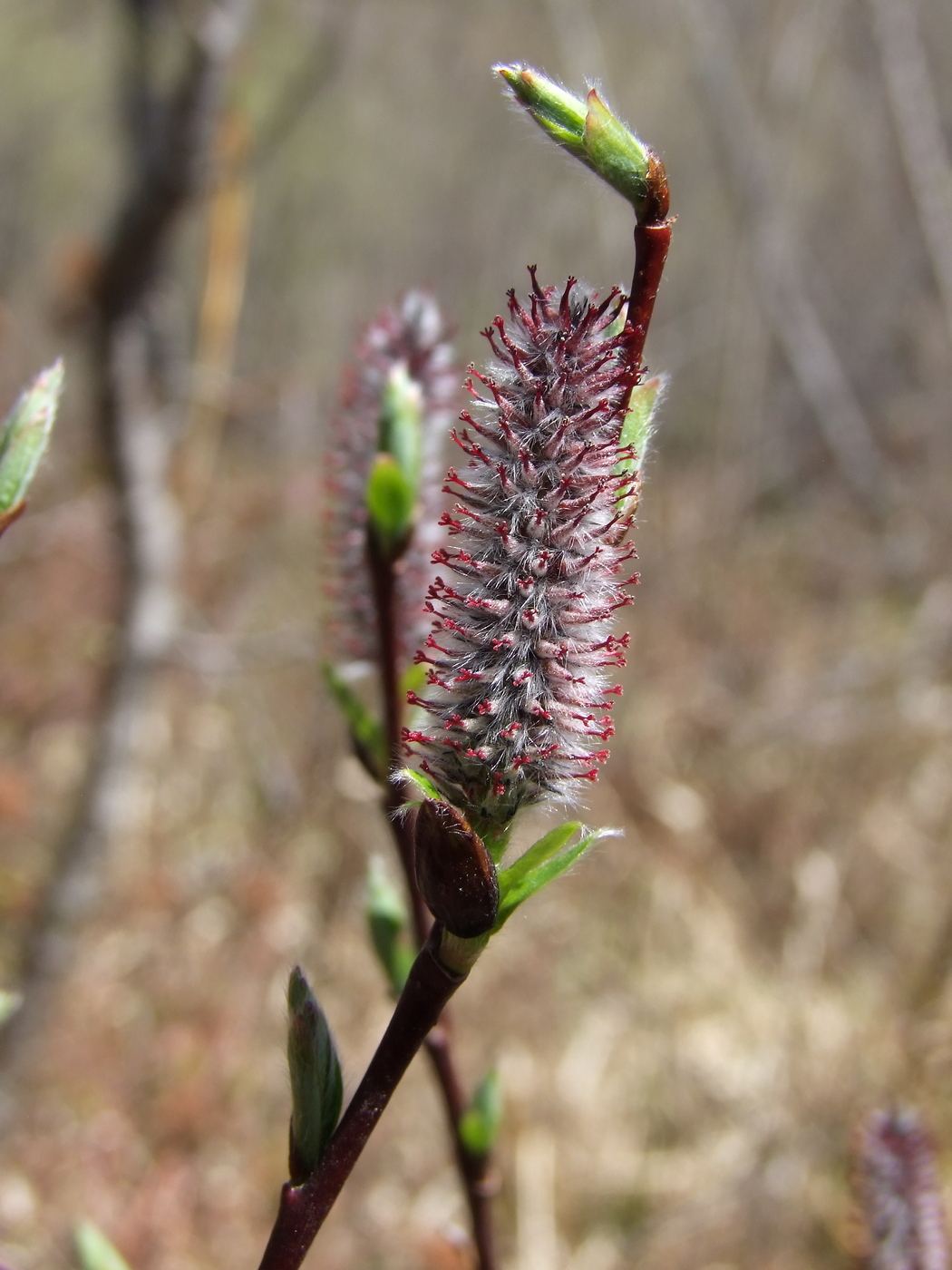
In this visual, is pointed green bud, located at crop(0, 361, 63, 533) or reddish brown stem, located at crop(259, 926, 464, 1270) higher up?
pointed green bud, located at crop(0, 361, 63, 533)

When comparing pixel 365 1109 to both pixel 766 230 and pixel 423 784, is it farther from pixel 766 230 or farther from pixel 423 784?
pixel 766 230

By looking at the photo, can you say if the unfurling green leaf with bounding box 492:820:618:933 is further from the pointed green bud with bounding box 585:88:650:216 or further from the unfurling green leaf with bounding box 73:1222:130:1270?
the unfurling green leaf with bounding box 73:1222:130:1270

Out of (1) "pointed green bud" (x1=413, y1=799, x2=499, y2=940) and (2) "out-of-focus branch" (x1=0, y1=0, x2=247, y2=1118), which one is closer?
(1) "pointed green bud" (x1=413, y1=799, x2=499, y2=940)

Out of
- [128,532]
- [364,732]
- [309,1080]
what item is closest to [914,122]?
[128,532]

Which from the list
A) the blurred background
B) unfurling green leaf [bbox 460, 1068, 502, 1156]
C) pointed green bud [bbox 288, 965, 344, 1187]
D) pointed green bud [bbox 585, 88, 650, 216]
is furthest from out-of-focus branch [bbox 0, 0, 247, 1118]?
pointed green bud [bbox 288, 965, 344, 1187]

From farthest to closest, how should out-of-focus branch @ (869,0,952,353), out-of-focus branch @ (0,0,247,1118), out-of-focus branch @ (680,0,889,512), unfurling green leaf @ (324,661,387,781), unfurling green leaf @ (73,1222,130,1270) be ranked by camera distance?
out-of-focus branch @ (680,0,889,512)
out-of-focus branch @ (869,0,952,353)
out-of-focus branch @ (0,0,247,1118)
unfurling green leaf @ (324,661,387,781)
unfurling green leaf @ (73,1222,130,1270)
